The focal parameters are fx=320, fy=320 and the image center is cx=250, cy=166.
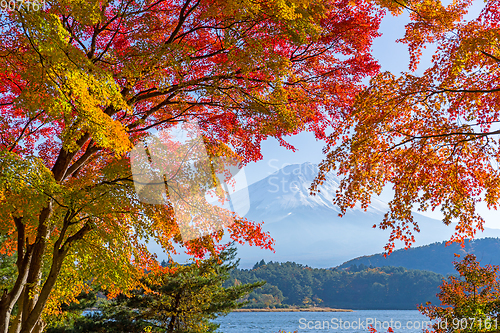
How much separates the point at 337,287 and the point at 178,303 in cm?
8509

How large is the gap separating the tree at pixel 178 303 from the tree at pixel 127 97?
4.96 meters

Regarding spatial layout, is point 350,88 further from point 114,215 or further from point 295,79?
point 114,215

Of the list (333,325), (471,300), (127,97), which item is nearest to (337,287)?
(333,325)

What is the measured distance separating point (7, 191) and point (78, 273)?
86.2 inches

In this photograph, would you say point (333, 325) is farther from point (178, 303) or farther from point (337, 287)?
point (178, 303)

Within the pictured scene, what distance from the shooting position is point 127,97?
5.39 meters

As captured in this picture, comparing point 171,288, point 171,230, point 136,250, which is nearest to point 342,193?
point 171,230

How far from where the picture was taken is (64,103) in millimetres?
3709

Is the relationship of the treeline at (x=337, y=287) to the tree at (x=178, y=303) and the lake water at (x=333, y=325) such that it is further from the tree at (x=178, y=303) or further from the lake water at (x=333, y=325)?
the tree at (x=178, y=303)

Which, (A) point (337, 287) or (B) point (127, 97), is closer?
(B) point (127, 97)

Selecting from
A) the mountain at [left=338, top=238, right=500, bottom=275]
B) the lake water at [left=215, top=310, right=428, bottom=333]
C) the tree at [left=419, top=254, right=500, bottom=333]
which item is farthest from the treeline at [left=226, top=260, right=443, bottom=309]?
the tree at [left=419, top=254, right=500, bottom=333]

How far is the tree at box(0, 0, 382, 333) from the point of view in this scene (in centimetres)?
395

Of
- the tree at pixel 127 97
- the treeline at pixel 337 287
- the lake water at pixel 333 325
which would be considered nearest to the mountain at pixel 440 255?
the treeline at pixel 337 287

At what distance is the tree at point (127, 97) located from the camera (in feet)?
12.9
